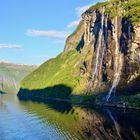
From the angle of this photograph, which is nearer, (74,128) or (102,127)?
(74,128)

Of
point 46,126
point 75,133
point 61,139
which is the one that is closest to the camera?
point 61,139

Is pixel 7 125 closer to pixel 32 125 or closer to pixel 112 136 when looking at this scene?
pixel 32 125

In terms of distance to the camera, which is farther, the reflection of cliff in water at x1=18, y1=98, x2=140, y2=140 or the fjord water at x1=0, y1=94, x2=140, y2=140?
the fjord water at x1=0, y1=94, x2=140, y2=140

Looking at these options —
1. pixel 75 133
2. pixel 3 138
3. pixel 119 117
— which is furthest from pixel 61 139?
pixel 119 117

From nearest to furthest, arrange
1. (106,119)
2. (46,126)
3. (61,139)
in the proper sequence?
1. (61,139)
2. (46,126)
3. (106,119)

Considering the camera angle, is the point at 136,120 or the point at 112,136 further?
the point at 136,120

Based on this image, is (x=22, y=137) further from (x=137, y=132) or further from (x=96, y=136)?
(x=137, y=132)

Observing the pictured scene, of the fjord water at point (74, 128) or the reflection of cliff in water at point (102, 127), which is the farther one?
the fjord water at point (74, 128)

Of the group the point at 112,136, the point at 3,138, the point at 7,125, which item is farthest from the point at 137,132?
the point at 7,125

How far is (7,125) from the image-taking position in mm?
176250

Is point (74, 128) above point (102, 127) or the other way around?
the other way around

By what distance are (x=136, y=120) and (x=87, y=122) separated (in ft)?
68.2

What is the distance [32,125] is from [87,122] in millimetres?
24206

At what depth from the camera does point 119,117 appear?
195875 millimetres
